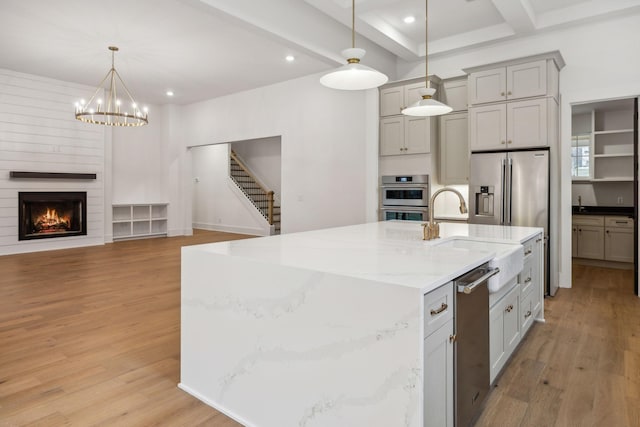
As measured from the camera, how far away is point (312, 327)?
1.70 metres

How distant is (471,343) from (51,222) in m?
8.20

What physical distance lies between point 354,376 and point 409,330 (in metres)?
0.33

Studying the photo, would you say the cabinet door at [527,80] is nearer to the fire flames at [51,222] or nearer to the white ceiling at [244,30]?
the white ceiling at [244,30]

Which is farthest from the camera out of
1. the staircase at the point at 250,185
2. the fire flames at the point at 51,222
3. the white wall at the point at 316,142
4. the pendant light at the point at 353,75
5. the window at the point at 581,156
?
the staircase at the point at 250,185

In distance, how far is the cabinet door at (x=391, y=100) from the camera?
5527 millimetres

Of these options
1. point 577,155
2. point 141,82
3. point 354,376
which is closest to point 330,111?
point 141,82

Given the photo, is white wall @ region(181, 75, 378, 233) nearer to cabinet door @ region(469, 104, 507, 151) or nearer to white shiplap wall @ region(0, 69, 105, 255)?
cabinet door @ region(469, 104, 507, 151)

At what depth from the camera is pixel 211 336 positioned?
213 centimetres

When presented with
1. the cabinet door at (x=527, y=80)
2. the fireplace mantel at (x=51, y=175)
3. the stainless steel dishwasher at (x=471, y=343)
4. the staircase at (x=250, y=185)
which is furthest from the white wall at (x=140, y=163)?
the stainless steel dishwasher at (x=471, y=343)

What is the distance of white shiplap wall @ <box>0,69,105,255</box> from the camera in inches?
270

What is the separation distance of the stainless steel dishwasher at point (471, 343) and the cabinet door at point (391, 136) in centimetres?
374

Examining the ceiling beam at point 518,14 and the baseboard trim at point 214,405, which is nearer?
the baseboard trim at point 214,405

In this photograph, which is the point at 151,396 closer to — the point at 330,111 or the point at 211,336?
the point at 211,336

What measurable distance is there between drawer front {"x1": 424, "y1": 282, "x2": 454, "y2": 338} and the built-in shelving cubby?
8392mm
